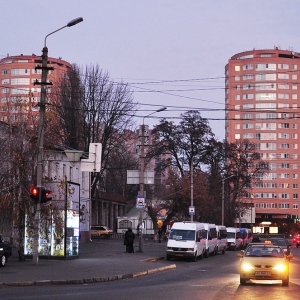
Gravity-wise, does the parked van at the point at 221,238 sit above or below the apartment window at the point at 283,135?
below

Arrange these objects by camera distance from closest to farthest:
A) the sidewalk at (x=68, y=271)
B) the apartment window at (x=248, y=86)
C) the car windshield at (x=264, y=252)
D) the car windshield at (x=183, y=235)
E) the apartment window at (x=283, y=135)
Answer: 1. the sidewalk at (x=68, y=271)
2. the car windshield at (x=264, y=252)
3. the car windshield at (x=183, y=235)
4. the apartment window at (x=248, y=86)
5. the apartment window at (x=283, y=135)

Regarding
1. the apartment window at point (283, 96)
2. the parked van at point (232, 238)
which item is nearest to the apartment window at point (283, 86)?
the apartment window at point (283, 96)

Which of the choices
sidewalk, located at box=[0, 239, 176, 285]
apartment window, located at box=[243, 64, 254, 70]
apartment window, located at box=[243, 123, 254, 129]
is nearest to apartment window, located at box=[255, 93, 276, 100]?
apartment window, located at box=[243, 123, 254, 129]

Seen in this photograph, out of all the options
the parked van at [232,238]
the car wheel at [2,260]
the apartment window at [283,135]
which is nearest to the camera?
the car wheel at [2,260]

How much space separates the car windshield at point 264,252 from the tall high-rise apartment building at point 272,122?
121m

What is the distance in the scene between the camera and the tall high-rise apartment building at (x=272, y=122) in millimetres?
144875

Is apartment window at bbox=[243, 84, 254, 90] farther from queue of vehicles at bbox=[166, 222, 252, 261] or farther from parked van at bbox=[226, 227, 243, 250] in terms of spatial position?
queue of vehicles at bbox=[166, 222, 252, 261]

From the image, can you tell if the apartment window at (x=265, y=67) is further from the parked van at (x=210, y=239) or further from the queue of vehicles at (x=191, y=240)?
the queue of vehicles at (x=191, y=240)

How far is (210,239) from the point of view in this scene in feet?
158

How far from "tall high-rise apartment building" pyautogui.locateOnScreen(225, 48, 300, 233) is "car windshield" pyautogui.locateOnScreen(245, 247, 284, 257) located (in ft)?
398

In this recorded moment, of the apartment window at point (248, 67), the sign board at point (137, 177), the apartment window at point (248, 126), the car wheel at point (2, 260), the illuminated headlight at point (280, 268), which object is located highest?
the apartment window at point (248, 67)

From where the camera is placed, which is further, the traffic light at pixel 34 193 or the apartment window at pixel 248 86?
the apartment window at pixel 248 86

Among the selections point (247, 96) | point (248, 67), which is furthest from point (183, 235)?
point (247, 96)

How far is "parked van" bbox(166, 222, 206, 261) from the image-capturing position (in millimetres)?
40625
